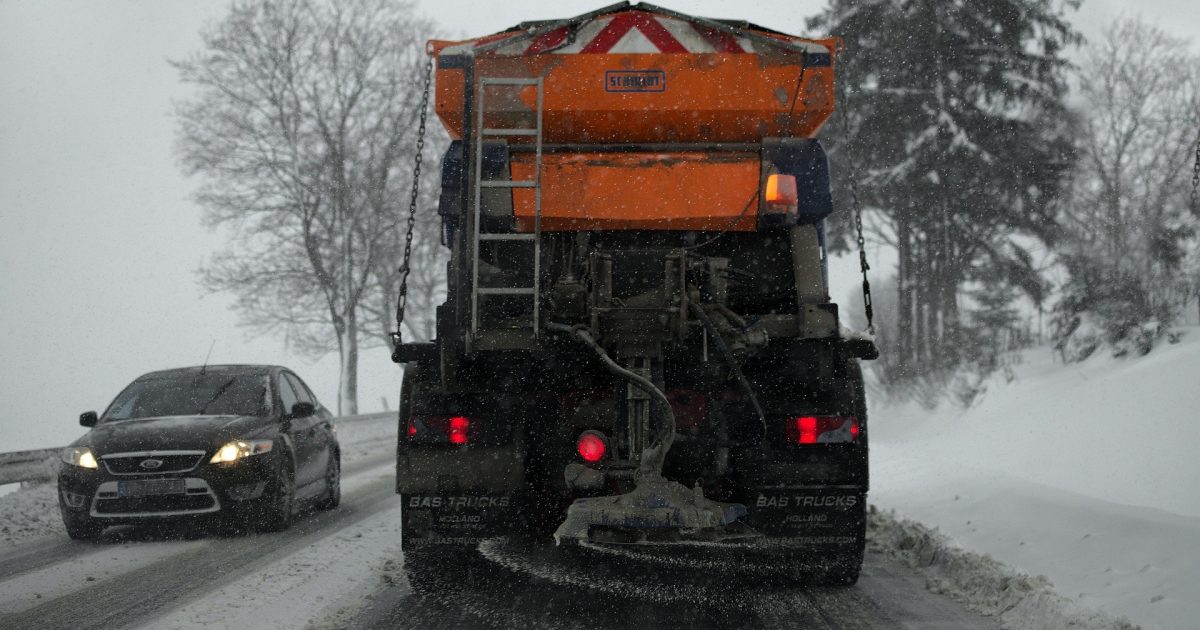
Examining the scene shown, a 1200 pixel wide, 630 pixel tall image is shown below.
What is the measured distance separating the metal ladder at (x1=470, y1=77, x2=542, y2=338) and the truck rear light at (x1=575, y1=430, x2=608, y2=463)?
64 cm

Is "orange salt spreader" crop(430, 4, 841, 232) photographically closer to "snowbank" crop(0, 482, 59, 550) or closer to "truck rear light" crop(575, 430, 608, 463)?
"truck rear light" crop(575, 430, 608, 463)

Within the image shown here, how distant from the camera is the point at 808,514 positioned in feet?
19.5

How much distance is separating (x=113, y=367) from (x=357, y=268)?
23.4 m

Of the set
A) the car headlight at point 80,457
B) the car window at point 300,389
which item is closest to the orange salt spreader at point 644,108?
the car headlight at point 80,457

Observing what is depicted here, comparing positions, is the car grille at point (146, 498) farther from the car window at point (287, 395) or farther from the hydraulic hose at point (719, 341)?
the hydraulic hose at point (719, 341)

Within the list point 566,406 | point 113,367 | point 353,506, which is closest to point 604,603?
point 566,406

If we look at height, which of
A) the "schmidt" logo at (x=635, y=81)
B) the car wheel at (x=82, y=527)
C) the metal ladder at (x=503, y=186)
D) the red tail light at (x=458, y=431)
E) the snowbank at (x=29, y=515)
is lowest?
the snowbank at (x=29, y=515)

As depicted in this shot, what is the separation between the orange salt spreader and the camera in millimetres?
6250

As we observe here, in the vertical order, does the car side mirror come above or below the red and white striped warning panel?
below

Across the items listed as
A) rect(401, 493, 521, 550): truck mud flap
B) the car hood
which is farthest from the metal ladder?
the car hood

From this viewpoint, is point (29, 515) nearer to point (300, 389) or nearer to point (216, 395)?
point (216, 395)

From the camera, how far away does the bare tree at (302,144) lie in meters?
29.3

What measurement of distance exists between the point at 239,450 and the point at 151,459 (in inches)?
26.7

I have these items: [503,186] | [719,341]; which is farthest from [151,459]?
[719,341]
